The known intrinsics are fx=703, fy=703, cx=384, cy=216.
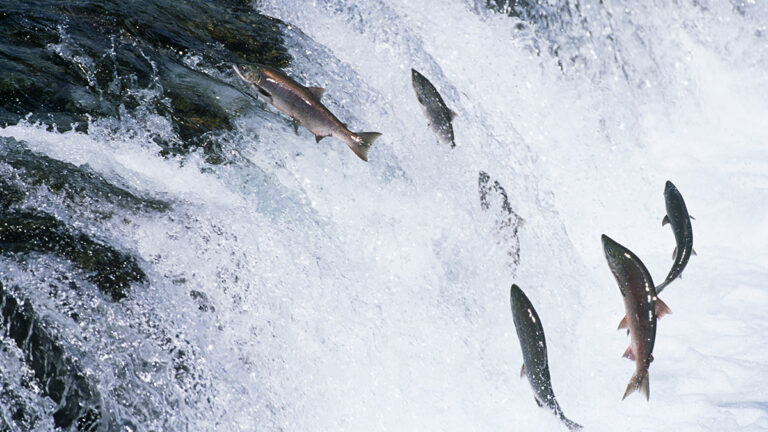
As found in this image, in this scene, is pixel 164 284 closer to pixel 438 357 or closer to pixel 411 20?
pixel 438 357

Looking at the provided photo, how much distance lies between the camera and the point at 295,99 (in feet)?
9.12

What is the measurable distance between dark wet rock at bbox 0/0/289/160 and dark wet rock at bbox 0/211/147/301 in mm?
642

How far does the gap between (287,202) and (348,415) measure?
3.18 feet

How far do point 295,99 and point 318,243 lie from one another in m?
0.64

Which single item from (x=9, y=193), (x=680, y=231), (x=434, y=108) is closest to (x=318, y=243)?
(x=434, y=108)

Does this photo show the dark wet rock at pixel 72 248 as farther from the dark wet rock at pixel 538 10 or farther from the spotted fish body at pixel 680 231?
the dark wet rock at pixel 538 10

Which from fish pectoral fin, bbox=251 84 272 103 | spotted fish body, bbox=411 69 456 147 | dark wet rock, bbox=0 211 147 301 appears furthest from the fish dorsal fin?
dark wet rock, bbox=0 211 147 301

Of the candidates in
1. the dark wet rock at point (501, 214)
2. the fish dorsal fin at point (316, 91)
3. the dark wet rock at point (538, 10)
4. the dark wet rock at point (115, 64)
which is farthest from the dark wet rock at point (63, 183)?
the dark wet rock at point (538, 10)

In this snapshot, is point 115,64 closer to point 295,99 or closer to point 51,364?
point 295,99

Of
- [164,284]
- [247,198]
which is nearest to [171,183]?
[247,198]

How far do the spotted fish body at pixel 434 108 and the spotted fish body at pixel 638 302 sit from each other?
116 centimetres

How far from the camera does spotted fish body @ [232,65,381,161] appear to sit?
2.73 metres

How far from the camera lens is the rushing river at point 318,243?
2359mm

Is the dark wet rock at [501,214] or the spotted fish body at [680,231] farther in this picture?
the dark wet rock at [501,214]
